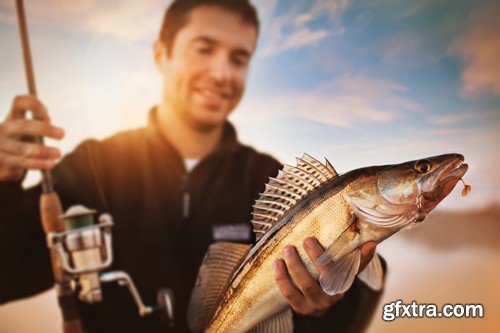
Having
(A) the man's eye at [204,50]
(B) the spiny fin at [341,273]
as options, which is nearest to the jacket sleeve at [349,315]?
(B) the spiny fin at [341,273]

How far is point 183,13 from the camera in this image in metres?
1.59

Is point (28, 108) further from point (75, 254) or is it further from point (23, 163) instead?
point (75, 254)

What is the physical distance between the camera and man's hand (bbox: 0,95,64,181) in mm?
1581

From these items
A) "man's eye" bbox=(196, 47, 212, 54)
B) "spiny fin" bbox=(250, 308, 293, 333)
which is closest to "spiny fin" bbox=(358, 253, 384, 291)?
"spiny fin" bbox=(250, 308, 293, 333)

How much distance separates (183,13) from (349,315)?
1453 millimetres

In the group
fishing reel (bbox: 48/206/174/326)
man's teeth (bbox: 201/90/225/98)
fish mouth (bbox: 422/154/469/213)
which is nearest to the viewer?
fish mouth (bbox: 422/154/469/213)

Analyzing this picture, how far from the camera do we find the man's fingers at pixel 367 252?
42.9 inches

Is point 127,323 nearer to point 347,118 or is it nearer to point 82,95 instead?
point 82,95

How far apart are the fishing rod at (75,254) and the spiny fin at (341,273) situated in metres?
0.78

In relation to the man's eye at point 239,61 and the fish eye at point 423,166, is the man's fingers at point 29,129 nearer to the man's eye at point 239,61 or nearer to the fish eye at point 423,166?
the man's eye at point 239,61

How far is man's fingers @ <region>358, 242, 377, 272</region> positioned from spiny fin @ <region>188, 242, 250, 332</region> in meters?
0.37

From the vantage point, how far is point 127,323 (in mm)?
1651

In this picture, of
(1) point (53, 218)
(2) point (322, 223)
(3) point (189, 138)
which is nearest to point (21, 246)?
(1) point (53, 218)

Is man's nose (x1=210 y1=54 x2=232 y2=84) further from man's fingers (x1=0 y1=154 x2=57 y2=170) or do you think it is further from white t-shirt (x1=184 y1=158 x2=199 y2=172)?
man's fingers (x1=0 y1=154 x2=57 y2=170)
